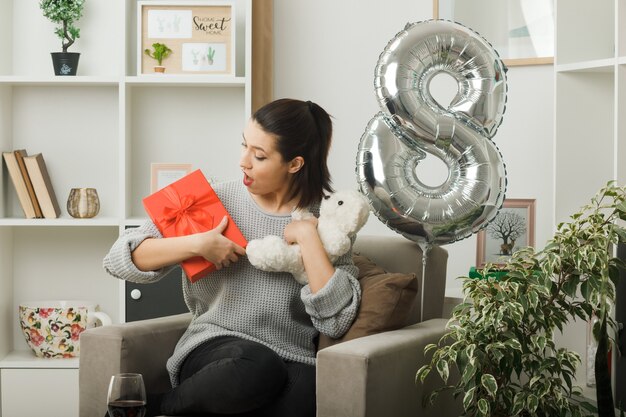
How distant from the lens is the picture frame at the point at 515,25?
10.3ft

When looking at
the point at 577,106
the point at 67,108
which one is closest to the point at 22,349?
the point at 67,108

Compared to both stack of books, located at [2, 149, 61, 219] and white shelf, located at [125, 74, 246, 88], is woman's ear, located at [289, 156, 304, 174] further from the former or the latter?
stack of books, located at [2, 149, 61, 219]

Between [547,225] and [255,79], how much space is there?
1.17 metres

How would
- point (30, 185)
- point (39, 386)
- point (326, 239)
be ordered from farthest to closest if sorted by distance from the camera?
point (30, 185) < point (39, 386) < point (326, 239)

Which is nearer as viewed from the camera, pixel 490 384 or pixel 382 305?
pixel 490 384

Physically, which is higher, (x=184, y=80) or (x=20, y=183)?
(x=184, y=80)

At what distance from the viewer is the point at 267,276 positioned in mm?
2178

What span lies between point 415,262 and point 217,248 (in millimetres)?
611

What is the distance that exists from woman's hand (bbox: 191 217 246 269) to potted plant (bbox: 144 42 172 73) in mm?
1190

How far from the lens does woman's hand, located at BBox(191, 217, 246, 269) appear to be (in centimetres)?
208

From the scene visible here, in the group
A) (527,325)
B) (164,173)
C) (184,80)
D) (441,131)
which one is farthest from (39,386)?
(527,325)

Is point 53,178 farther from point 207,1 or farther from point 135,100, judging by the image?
point 207,1

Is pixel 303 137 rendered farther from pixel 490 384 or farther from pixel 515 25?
pixel 515 25

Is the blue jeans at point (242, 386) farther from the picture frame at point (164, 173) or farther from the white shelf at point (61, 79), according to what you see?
the white shelf at point (61, 79)
